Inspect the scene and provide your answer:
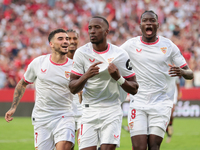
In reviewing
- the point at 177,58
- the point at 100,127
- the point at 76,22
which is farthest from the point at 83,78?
the point at 76,22

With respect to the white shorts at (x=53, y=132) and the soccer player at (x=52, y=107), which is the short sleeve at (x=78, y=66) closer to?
the soccer player at (x=52, y=107)

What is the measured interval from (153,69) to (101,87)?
52.9 inches

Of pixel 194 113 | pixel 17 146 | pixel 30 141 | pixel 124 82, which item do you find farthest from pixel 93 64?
pixel 194 113

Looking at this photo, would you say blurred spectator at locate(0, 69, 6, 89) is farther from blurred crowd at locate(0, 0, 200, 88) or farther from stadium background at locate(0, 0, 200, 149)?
blurred crowd at locate(0, 0, 200, 88)

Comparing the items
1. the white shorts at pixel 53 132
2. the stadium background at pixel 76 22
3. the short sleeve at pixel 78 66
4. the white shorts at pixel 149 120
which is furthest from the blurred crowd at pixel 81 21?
the short sleeve at pixel 78 66

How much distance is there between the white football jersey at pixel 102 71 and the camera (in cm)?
562

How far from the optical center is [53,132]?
6.41 m

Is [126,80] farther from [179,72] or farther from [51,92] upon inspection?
[51,92]

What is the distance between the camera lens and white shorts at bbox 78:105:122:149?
18.4 ft

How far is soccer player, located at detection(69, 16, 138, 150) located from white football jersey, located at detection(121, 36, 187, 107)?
933 millimetres

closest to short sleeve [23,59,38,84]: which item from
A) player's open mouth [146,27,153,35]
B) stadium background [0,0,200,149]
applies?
player's open mouth [146,27,153,35]

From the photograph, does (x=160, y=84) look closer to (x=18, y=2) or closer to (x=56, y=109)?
(x=56, y=109)

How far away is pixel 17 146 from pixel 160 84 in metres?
6.07

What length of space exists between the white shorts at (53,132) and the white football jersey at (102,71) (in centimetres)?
86
